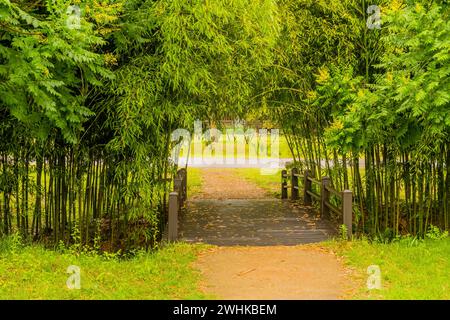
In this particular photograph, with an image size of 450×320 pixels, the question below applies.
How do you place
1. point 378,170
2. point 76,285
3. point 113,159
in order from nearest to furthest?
point 76,285
point 113,159
point 378,170

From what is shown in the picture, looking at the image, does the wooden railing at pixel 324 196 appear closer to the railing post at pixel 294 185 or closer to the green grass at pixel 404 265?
the railing post at pixel 294 185

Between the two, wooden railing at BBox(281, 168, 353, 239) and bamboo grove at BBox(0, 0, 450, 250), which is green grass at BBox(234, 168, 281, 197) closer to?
wooden railing at BBox(281, 168, 353, 239)

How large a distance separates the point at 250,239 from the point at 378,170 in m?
2.01

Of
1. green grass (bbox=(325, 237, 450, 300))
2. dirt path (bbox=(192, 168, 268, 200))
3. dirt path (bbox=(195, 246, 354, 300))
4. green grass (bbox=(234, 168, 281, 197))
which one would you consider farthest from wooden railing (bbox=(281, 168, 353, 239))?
green grass (bbox=(234, 168, 281, 197))

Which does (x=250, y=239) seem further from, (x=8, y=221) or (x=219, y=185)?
(x=219, y=185)

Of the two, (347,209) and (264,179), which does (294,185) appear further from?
(264,179)

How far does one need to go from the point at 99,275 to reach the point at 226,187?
8802 mm

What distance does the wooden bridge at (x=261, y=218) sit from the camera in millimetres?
6918

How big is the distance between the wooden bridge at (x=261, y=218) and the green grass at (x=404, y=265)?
691 mm

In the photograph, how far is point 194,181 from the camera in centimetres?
1457

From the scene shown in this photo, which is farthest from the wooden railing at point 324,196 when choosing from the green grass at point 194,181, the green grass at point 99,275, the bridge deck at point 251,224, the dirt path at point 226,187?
the green grass at point 194,181

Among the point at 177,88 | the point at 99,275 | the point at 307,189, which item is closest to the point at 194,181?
the point at 307,189

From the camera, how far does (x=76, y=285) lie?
4.80 metres
